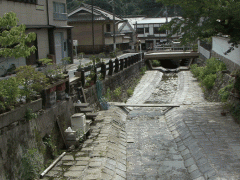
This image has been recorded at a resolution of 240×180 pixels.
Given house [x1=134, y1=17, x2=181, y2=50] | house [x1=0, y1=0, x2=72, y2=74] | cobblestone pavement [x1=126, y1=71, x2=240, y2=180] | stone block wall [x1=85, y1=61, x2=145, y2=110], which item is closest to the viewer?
cobblestone pavement [x1=126, y1=71, x2=240, y2=180]

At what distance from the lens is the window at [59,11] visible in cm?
2697

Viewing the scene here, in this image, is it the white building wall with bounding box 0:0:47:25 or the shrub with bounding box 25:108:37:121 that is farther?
the white building wall with bounding box 0:0:47:25

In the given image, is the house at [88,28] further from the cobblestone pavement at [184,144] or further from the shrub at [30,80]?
the shrub at [30,80]

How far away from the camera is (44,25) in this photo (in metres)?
24.3

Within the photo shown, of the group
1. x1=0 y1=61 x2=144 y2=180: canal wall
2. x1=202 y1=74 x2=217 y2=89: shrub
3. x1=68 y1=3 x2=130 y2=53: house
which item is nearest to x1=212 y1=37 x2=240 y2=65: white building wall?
x1=202 y1=74 x2=217 y2=89: shrub

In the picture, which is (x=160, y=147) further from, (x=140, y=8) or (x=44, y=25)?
(x=140, y=8)

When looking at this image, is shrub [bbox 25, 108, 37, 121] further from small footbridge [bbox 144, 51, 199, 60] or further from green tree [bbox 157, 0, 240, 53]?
small footbridge [bbox 144, 51, 199, 60]

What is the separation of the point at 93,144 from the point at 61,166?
6.52 feet

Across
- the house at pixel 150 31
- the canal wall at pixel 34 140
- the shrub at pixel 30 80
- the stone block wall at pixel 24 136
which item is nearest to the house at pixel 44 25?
the canal wall at pixel 34 140

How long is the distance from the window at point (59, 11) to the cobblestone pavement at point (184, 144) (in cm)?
1511

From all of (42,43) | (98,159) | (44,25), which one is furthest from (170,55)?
(98,159)

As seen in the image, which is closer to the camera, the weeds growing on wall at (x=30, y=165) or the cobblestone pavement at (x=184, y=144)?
the weeds growing on wall at (x=30, y=165)

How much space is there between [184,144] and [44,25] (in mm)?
17722

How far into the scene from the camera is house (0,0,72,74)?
812 inches
